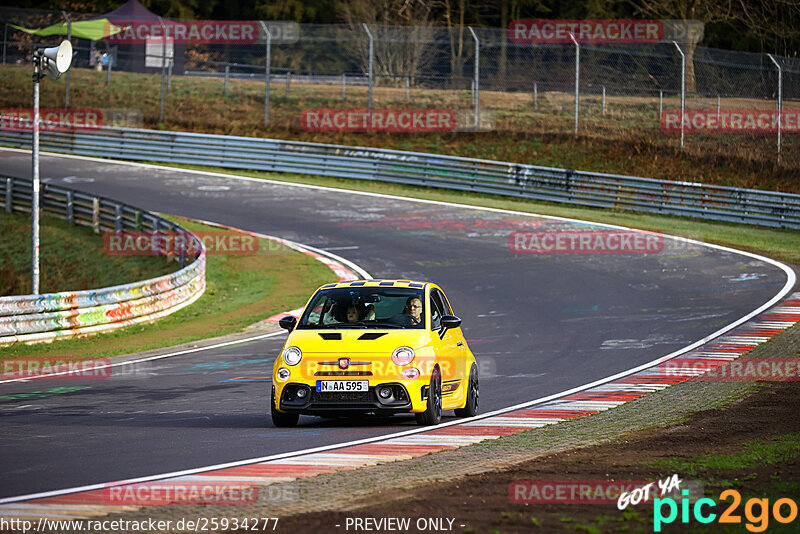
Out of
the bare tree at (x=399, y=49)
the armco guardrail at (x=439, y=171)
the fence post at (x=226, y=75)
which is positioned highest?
the bare tree at (x=399, y=49)

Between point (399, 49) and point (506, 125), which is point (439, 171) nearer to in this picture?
point (506, 125)

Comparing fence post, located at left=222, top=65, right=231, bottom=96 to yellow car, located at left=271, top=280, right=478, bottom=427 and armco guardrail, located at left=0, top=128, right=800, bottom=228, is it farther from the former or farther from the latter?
yellow car, located at left=271, top=280, right=478, bottom=427

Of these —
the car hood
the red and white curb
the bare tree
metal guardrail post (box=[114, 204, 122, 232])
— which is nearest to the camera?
the red and white curb

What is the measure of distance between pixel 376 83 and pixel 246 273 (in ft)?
53.5

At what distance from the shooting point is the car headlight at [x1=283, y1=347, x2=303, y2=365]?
35.1 feet

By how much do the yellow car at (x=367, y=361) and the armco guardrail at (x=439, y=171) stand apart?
72.2 ft

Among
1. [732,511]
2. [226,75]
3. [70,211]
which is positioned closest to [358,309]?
[732,511]

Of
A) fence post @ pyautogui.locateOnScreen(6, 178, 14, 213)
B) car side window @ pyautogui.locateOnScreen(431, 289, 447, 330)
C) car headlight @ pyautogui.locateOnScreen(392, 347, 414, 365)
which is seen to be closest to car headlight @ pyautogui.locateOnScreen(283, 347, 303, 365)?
car headlight @ pyautogui.locateOnScreen(392, 347, 414, 365)

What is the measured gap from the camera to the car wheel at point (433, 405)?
425 inches

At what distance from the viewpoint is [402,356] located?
10633 millimetres

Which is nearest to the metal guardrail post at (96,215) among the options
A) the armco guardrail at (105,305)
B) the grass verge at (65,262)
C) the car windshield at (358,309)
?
the grass verge at (65,262)

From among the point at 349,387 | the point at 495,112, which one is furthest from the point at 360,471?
the point at 495,112

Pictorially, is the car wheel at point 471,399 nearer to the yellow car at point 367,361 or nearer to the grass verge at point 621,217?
the yellow car at point 367,361

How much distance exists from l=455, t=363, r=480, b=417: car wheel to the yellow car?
0.09 meters
